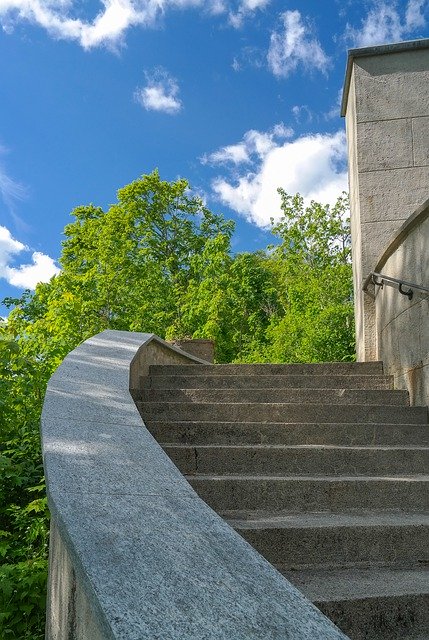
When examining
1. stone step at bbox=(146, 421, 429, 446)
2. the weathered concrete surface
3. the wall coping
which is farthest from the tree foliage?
the wall coping

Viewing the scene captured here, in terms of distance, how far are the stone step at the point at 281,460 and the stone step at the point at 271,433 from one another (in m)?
0.33

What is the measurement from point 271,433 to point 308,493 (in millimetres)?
977

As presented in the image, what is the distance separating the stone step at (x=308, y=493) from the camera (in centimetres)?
364

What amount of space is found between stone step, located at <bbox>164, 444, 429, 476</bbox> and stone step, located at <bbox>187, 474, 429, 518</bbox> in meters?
0.35

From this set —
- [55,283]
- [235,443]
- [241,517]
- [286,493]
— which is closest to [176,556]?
[241,517]

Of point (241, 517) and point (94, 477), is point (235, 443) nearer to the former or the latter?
point (241, 517)

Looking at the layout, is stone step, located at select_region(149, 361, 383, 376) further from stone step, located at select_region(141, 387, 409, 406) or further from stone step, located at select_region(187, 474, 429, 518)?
stone step, located at select_region(187, 474, 429, 518)

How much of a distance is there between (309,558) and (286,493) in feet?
Answer: 2.16

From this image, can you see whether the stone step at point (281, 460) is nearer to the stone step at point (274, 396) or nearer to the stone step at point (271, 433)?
the stone step at point (271, 433)

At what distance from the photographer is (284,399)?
5668mm

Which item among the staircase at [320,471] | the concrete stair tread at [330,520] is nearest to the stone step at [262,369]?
the staircase at [320,471]

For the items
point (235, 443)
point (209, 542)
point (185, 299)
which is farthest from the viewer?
point (185, 299)

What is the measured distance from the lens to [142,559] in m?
1.63

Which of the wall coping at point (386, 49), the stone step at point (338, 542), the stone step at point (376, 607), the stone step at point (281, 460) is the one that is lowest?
the stone step at point (376, 607)
